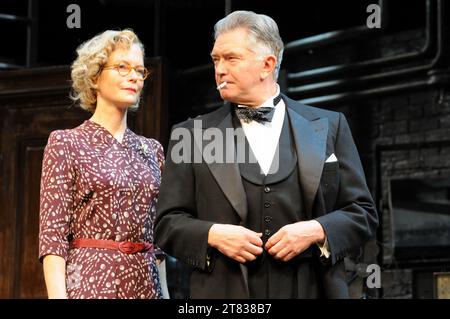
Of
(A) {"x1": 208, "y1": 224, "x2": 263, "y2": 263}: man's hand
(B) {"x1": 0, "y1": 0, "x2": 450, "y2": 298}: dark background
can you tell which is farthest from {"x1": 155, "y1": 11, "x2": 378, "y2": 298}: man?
(B) {"x1": 0, "y1": 0, "x2": 450, "y2": 298}: dark background

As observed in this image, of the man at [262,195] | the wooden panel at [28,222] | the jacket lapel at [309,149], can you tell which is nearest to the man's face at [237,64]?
the man at [262,195]

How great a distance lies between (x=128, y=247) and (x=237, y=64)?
724 millimetres

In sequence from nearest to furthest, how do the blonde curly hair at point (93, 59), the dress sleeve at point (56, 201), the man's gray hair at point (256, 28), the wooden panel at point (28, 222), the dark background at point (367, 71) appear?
1. the man's gray hair at point (256, 28)
2. the dress sleeve at point (56, 201)
3. the blonde curly hair at point (93, 59)
4. the wooden panel at point (28, 222)
5. the dark background at point (367, 71)

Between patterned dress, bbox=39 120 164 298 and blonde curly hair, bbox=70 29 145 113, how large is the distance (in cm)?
17

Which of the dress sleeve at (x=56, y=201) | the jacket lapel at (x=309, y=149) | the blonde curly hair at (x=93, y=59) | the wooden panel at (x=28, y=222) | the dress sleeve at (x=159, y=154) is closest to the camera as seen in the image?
the jacket lapel at (x=309, y=149)

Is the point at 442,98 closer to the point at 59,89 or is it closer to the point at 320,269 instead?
the point at 59,89

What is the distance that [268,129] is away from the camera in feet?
9.08

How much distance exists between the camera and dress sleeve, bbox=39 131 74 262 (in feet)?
9.80

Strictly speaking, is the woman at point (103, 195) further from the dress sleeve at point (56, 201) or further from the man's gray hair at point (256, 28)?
the man's gray hair at point (256, 28)

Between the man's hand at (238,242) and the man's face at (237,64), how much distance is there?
419mm

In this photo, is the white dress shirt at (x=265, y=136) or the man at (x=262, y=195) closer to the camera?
the man at (x=262, y=195)

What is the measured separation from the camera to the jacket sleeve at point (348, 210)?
261 cm

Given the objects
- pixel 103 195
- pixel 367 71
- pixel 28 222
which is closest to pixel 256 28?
pixel 103 195

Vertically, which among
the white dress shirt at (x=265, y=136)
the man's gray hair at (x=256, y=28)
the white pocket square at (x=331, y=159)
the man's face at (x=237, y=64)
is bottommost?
the white pocket square at (x=331, y=159)
